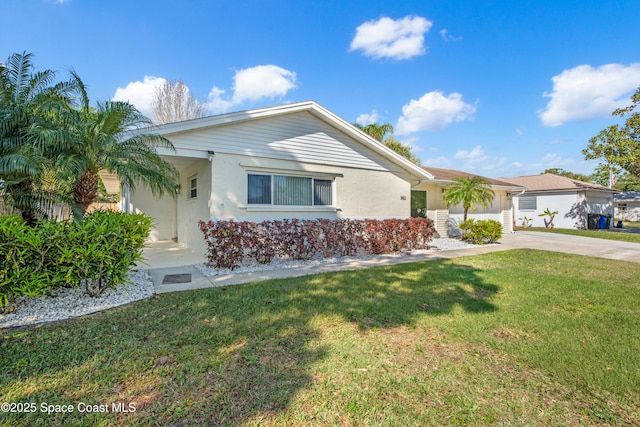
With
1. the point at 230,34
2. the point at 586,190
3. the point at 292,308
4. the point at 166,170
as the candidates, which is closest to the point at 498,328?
the point at 292,308

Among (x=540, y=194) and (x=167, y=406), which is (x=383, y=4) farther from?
(x=540, y=194)

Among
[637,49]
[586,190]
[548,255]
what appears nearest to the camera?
[548,255]

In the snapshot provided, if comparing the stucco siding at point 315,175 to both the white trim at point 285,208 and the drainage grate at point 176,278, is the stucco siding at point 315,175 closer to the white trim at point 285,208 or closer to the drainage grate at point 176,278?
the white trim at point 285,208

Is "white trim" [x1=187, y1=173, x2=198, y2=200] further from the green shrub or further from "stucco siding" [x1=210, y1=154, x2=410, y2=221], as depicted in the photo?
the green shrub

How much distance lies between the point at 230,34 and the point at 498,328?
558 inches

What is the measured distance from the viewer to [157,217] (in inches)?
501

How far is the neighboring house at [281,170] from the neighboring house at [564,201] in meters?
14.0

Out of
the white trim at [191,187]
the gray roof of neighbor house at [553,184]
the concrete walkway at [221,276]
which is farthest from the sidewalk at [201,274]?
the gray roof of neighbor house at [553,184]

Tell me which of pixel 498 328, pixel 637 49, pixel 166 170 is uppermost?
pixel 637 49

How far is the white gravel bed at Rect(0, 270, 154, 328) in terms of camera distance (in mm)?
3959

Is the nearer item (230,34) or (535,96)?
(230,34)


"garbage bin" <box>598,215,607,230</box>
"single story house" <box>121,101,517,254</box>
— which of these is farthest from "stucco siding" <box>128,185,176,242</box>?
"garbage bin" <box>598,215,607,230</box>

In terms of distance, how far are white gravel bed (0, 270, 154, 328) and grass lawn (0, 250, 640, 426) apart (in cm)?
37

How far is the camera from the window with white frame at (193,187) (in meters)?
9.73
